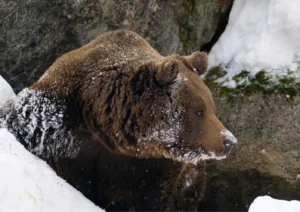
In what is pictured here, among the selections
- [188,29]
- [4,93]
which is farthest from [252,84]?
[4,93]

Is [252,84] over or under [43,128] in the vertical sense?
under

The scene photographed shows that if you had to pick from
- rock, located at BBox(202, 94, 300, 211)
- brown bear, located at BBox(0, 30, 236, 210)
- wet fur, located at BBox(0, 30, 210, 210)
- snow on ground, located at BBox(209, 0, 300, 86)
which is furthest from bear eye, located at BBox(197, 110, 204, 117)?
snow on ground, located at BBox(209, 0, 300, 86)

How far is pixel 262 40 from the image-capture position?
22.0ft

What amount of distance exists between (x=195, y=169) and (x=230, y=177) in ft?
4.83

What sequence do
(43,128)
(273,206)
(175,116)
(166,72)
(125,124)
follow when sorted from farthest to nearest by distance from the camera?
(43,128)
(125,124)
(175,116)
(166,72)
(273,206)

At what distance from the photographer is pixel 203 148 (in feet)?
14.7

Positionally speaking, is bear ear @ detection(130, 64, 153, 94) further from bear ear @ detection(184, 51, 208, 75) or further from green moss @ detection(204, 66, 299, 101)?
green moss @ detection(204, 66, 299, 101)

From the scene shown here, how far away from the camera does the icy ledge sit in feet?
11.0

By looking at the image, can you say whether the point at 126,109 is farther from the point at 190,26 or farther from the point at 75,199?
the point at 190,26

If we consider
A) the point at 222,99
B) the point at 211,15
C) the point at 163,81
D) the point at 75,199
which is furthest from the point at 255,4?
the point at 75,199

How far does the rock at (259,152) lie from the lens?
6352 mm

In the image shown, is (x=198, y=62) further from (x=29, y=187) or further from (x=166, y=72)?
(x=29, y=187)

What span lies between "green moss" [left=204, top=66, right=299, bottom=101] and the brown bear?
5.04ft

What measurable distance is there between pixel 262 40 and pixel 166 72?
2.83 m
